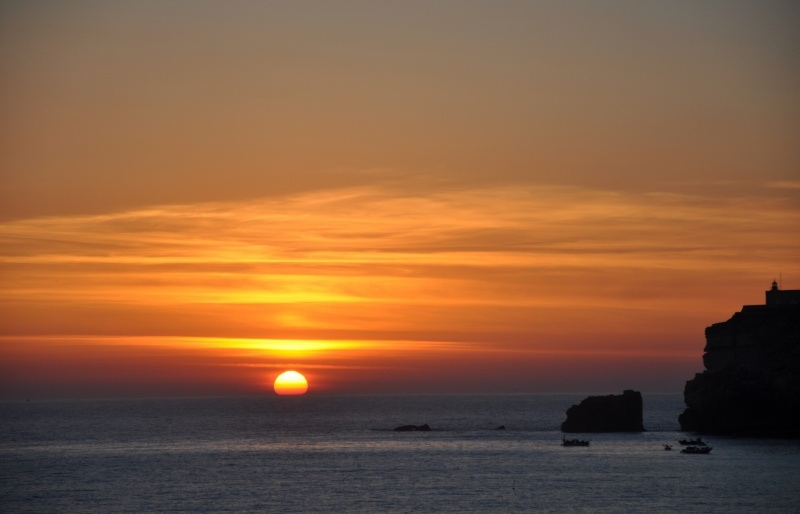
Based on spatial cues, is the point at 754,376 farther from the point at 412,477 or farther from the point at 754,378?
the point at 412,477

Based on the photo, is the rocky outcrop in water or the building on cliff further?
the rocky outcrop in water

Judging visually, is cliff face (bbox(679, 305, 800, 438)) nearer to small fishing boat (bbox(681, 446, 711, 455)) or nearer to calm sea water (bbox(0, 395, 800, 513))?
calm sea water (bbox(0, 395, 800, 513))

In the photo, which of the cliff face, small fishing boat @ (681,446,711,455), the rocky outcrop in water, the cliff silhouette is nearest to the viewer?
small fishing boat @ (681,446,711,455)

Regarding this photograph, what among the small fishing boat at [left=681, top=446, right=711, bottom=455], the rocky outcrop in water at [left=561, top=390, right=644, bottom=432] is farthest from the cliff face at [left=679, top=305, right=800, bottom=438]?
the rocky outcrop in water at [left=561, top=390, right=644, bottom=432]

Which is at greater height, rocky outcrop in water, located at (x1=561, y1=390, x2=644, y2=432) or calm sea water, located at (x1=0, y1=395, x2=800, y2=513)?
rocky outcrop in water, located at (x1=561, y1=390, x2=644, y2=432)

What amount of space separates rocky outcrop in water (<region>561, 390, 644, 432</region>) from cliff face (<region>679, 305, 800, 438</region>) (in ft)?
67.5

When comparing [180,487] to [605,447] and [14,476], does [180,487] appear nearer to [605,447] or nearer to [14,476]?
[14,476]

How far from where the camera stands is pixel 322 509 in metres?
92.6

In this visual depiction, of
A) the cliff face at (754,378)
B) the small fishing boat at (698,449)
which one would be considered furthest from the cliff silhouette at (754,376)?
the small fishing boat at (698,449)

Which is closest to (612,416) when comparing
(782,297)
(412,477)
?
(782,297)

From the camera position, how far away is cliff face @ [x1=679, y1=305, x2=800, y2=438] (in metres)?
146

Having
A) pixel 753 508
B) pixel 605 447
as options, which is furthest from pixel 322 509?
pixel 605 447

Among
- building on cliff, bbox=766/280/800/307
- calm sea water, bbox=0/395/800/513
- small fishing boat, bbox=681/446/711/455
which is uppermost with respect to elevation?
building on cliff, bbox=766/280/800/307

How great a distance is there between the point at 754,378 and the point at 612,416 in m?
40.4
